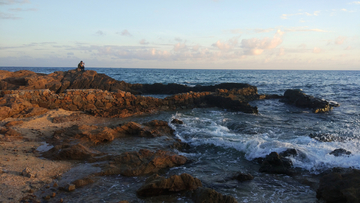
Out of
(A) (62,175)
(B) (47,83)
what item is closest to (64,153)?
(A) (62,175)

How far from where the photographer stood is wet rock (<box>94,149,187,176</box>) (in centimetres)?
602

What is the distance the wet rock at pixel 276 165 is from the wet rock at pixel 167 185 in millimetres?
2320

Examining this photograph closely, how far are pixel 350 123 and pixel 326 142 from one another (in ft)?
17.8

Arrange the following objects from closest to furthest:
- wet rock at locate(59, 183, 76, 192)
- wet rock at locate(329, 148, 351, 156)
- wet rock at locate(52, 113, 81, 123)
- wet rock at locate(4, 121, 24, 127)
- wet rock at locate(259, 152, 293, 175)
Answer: wet rock at locate(59, 183, 76, 192) → wet rock at locate(259, 152, 293, 175) → wet rock at locate(329, 148, 351, 156) → wet rock at locate(4, 121, 24, 127) → wet rock at locate(52, 113, 81, 123)

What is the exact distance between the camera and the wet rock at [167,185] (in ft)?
16.2

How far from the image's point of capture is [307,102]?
59.8 feet

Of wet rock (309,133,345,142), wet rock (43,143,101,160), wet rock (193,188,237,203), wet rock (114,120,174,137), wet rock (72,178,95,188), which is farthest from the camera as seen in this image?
wet rock (309,133,345,142)

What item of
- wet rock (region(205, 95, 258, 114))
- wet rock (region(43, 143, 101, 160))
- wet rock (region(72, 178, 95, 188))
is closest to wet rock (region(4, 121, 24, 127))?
wet rock (region(43, 143, 101, 160))

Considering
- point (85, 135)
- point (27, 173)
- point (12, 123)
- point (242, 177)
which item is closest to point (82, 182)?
point (27, 173)

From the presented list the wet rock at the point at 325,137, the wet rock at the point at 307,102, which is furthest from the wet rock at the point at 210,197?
the wet rock at the point at 307,102

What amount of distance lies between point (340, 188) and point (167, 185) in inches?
137

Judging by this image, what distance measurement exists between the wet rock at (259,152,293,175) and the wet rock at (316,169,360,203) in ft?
4.69

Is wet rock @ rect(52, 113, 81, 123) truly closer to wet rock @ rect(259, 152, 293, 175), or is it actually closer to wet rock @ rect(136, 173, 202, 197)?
wet rock @ rect(136, 173, 202, 197)

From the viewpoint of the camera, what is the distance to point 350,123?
12867 mm
